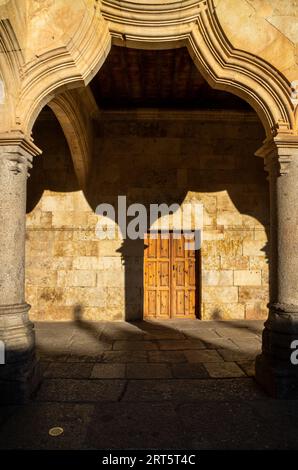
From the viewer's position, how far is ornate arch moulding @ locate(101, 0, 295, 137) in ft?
10.8

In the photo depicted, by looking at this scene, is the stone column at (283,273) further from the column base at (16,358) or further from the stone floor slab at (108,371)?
the column base at (16,358)

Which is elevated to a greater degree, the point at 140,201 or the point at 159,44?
the point at 159,44

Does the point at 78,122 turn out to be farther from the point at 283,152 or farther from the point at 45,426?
the point at 45,426

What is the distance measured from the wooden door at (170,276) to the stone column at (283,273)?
3.59 meters

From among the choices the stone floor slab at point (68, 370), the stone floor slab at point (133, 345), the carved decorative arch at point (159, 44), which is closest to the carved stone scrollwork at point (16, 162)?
the carved decorative arch at point (159, 44)

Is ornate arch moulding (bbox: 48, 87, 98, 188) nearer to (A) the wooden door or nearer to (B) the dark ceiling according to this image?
(B) the dark ceiling

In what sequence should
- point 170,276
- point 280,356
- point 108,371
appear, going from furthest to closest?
1. point 170,276
2. point 108,371
3. point 280,356

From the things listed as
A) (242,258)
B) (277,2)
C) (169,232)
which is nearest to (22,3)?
(277,2)

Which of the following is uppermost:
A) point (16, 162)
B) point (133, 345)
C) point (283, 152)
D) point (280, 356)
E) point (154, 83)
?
point (154, 83)

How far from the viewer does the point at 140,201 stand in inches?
271

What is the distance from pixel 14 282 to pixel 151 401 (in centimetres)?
164

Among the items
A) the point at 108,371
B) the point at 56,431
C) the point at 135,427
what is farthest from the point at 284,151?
the point at 56,431

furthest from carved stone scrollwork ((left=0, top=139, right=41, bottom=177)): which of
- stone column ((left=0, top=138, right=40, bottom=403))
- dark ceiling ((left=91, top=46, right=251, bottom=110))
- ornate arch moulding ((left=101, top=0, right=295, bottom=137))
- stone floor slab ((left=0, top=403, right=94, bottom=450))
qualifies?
dark ceiling ((left=91, top=46, right=251, bottom=110))

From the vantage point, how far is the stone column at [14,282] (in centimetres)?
295
